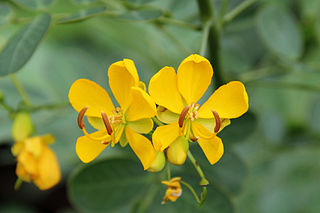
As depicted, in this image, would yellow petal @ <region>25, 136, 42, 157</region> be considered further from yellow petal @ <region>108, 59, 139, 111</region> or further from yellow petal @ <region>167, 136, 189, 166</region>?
yellow petal @ <region>167, 136, 189, 166</region>

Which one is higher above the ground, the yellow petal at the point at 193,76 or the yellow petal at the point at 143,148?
the yellow petal at the point at 193,76

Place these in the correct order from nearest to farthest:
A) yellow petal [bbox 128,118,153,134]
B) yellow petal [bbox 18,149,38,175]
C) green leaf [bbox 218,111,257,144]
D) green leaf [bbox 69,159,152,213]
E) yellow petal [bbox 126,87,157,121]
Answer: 1. yellow petal [bbox 126,87,157,121]
2. yellow petal [bbox 128,118,153,134]
3. yellow petal [bbox 18,149,38,175]
4. green leaf [bbox 69,159,152,213]
5. green leaf [bbox 218,111,257,144]

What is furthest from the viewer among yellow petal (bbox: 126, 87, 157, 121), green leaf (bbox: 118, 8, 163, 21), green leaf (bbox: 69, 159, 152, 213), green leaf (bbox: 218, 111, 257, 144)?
green leaf (bbox: 218, 111, 257, 144)

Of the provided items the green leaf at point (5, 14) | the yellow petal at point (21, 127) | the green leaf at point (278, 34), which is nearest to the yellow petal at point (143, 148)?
the yellow petal at point (21, 127)

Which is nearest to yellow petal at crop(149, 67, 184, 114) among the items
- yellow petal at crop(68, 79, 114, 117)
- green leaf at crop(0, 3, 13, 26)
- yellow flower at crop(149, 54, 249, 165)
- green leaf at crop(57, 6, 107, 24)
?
yellow flower at crop(149, 54, 249, 165)

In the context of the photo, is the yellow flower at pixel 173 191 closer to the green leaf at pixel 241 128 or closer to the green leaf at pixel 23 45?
the green leaf at pixel 23 45
